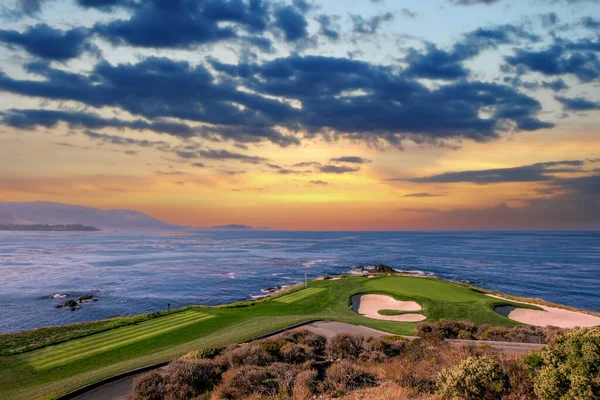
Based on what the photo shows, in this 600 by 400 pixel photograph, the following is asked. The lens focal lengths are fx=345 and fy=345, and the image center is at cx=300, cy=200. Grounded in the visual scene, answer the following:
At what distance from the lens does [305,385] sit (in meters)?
12.5

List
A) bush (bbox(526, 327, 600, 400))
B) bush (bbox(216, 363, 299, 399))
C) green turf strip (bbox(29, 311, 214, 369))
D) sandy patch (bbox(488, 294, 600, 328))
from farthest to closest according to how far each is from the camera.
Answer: sandy patch (bbox(488, 294, 600, 328))
green turf strip (bbox(29, 311, 214, 369))
bush (bbox(216, 363, 299, 399))
bush (bbox(526, 327, 600, 400))

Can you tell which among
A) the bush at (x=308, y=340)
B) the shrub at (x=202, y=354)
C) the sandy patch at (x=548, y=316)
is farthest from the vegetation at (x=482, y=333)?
the shrub at (x=202, y=354)

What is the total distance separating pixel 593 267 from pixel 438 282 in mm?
72478

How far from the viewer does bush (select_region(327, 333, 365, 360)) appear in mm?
17266

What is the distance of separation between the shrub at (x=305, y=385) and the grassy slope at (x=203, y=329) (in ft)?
35.9

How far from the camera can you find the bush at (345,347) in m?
17.3

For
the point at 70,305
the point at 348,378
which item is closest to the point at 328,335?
the point at 348,378

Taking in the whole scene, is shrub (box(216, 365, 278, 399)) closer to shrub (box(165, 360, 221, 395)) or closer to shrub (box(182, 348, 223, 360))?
shrub (box(165, 360, 221, 395))

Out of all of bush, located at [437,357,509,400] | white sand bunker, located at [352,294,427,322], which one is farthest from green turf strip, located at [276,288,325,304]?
bush, located at [437,357,509,400]

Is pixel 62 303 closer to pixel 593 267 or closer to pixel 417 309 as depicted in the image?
pixel 417 309

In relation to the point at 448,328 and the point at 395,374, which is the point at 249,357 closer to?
the point at 395,374

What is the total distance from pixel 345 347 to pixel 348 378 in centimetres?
453

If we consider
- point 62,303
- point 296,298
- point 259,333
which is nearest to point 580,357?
point 259,333

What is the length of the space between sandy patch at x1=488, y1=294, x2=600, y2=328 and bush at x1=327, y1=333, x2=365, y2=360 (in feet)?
80.3
